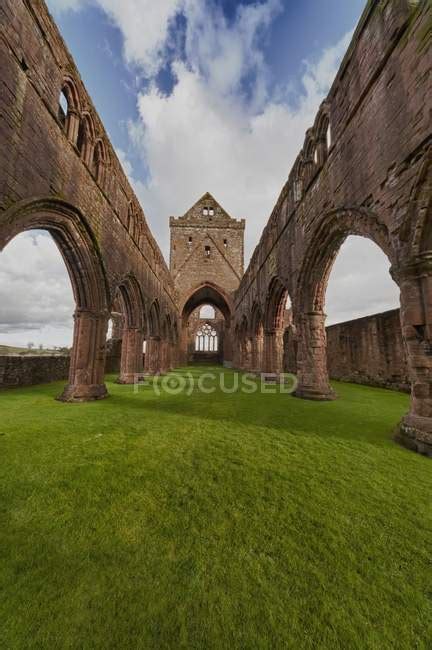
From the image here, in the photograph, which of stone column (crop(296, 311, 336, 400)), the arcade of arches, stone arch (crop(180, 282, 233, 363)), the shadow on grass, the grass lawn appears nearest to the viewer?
the grass lawn

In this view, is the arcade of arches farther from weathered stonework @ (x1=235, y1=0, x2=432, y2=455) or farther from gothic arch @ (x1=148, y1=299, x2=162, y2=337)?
gothic arch @ (x1=148, y1=299, x2=162, y2=337)

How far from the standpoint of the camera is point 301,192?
274 inches

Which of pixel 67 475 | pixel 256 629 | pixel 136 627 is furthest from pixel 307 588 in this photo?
pixel 67 475

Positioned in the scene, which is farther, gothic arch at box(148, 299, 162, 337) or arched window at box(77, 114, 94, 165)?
gothic arch at box(148, 299, 162, 337)

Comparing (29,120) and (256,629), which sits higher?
(29,120)

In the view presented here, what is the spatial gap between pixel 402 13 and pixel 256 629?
262 inches

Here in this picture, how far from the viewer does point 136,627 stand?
1.04 meters

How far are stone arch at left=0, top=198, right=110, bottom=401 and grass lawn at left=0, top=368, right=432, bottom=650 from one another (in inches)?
113

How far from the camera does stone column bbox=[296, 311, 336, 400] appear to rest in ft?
20.0

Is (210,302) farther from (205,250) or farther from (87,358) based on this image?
(87,358)

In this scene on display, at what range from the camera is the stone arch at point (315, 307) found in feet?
18.8

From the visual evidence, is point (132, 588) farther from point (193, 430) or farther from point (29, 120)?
point (29, 120)

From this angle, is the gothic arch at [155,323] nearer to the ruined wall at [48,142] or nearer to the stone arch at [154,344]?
the stone arch at [154,344]

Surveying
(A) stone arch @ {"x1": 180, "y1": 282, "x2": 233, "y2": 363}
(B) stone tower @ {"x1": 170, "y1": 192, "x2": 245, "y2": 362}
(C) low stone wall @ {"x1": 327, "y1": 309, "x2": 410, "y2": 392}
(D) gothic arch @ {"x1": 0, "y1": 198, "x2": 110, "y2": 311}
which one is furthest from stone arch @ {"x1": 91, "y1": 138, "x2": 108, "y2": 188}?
(A) stone arch @ {"x1": 180, "y1": 282, "x2": 233, "y2": 363}
